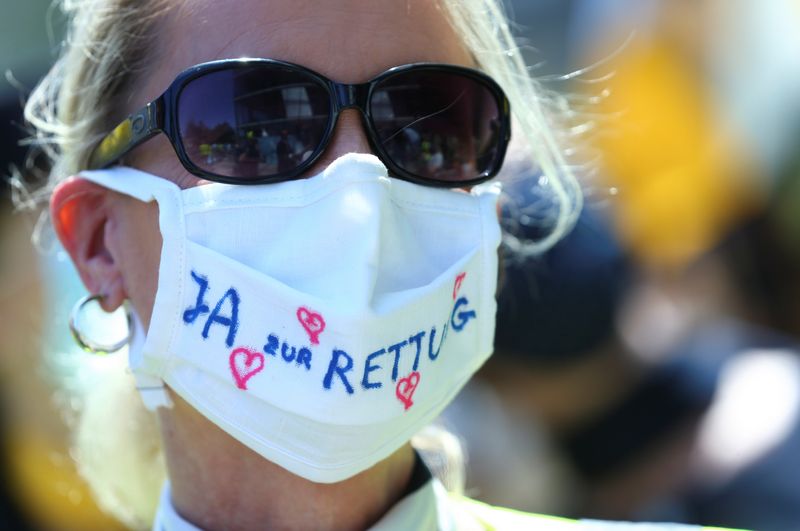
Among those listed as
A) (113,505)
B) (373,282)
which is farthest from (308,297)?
(113,505)

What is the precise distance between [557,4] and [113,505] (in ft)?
13.5

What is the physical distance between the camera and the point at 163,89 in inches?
65.8

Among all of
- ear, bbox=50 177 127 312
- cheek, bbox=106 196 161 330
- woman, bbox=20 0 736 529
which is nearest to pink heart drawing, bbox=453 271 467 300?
woman, bbox=20 0 736 529

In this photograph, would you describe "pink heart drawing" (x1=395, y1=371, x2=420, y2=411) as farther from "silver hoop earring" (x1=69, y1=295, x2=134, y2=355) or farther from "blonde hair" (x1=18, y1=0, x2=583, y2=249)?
"blonde hair" (x1=18, y1=0, x2=583, y2=249)

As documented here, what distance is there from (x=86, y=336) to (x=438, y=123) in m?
0.78

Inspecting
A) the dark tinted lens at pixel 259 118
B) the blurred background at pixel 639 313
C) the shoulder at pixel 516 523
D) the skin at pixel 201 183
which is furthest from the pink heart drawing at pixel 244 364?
the blurred background at pixel 639 313

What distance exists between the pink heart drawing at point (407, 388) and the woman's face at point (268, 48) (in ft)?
1.25

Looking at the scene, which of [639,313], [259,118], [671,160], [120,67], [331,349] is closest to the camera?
[331,349]

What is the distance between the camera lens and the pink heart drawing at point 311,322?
1429 mm

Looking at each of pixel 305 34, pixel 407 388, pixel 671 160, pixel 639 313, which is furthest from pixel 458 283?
pixel 671 160

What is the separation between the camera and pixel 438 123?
1687 mm

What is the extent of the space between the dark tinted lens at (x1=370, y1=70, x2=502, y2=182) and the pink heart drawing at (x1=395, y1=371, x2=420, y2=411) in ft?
1.22

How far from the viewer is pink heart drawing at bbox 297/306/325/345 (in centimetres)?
143

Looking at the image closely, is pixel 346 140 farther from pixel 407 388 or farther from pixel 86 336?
pixel 86 336
